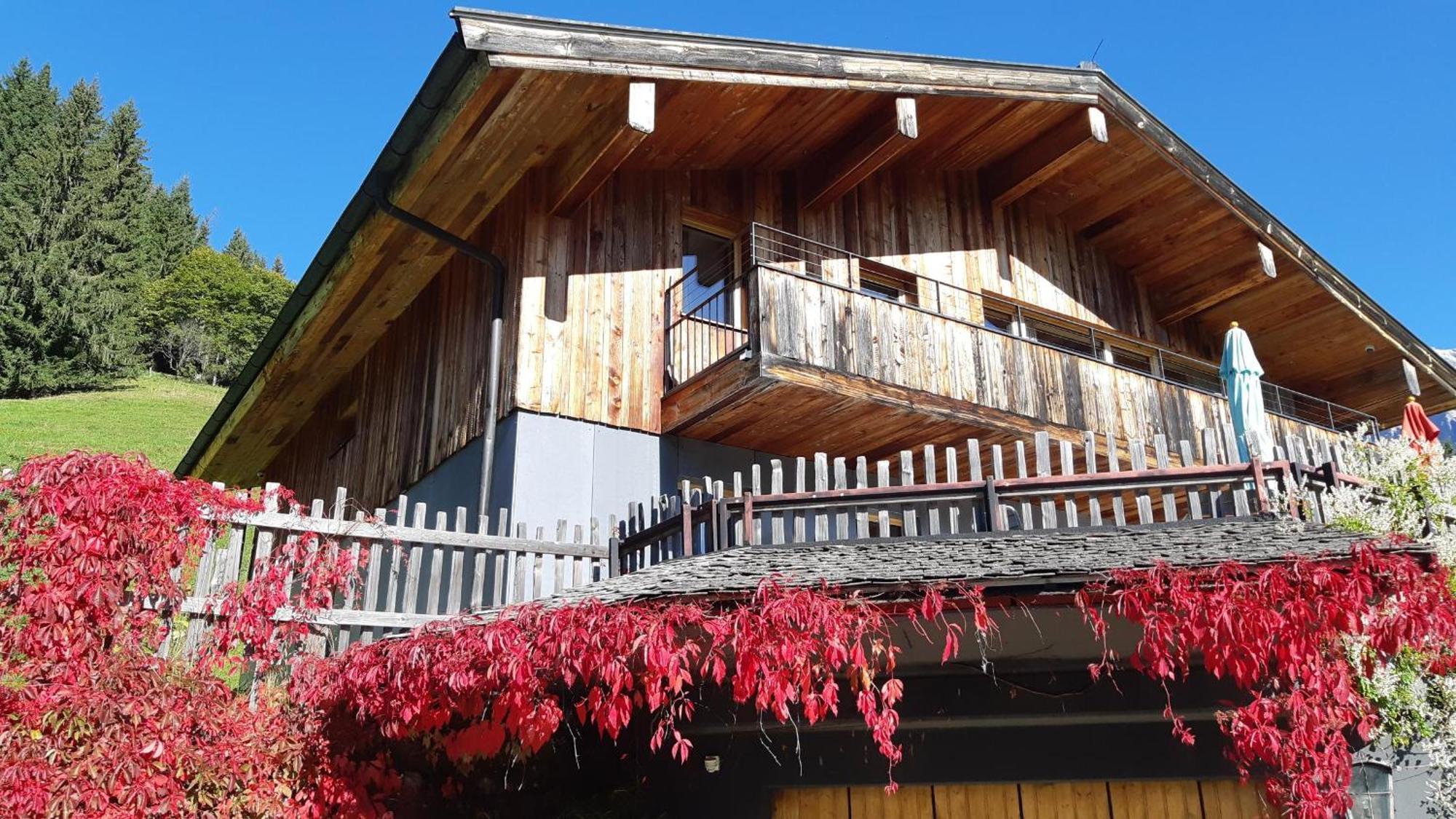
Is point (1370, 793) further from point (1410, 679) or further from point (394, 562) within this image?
point (394, 562)

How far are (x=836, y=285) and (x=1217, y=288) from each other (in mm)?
7699

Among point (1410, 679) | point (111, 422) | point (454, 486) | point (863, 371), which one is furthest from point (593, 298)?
point (111, 422)

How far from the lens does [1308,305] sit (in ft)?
51.0

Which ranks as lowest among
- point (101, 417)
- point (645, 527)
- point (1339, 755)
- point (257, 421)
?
point (1339, 755)

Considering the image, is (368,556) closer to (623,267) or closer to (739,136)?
(623,267)

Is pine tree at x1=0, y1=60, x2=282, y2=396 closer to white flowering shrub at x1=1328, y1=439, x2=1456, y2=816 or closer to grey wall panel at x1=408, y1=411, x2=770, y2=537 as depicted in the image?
grey wall panel at x1=408, y1=411, x2=770, y2=537

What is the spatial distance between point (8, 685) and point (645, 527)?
436 centimetres

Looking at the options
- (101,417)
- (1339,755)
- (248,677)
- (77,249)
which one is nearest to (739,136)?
(248,677)

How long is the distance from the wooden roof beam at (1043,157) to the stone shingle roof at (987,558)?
674cm

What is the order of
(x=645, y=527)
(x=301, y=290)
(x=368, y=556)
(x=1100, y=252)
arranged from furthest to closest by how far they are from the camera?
(x=1100, y=252) → (x=301, y=290) → (x=645, y=527) → (x=368, y=556)

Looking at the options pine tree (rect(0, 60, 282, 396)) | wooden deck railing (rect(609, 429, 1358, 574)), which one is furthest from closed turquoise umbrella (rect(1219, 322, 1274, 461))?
pine tree (rect(0, 60, 282, 396))

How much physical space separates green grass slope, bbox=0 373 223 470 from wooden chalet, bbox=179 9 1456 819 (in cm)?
1534

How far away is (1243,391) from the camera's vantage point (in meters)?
8.95

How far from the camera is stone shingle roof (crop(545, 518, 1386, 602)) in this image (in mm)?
5496
